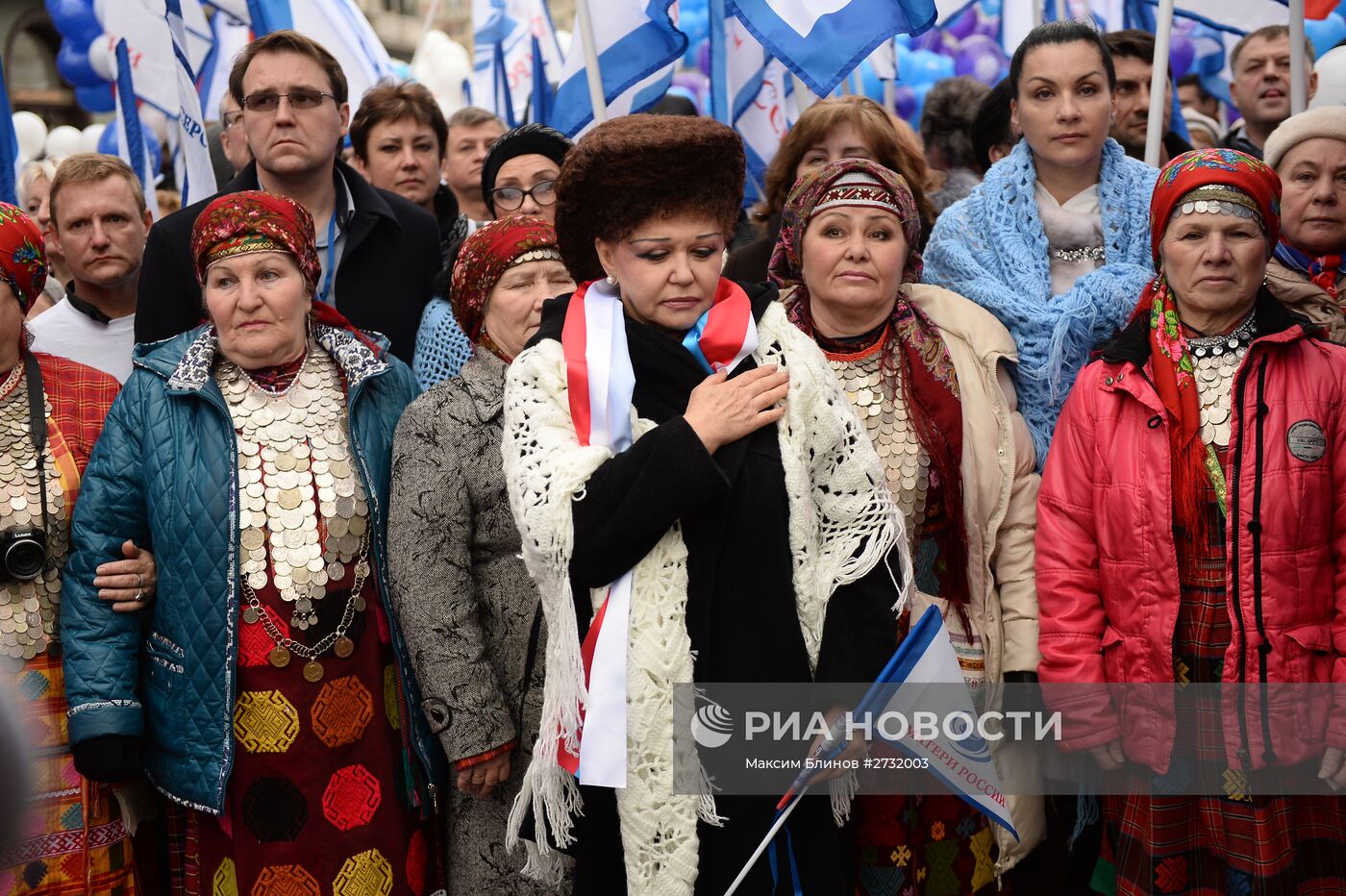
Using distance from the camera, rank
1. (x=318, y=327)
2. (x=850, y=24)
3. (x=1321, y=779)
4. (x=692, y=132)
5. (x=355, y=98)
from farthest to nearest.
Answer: (x=355, y=98) → (x=850, y=24) → (x=318, y=327) → (x=1321, y=779) → (x=692, y=132)

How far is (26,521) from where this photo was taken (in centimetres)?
355

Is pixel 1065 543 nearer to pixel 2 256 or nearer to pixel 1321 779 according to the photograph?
pixel 1321 779

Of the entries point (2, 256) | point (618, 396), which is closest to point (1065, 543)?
point (618, 396)

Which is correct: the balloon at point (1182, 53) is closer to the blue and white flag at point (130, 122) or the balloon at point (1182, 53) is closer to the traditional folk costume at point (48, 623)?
the blue and white flag at point (130, 122)

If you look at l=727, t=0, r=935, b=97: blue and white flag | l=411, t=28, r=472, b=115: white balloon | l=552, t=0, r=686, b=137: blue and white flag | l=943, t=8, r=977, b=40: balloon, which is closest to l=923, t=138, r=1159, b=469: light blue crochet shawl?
l=727, t=0, r=935, b=97: blue and white flag

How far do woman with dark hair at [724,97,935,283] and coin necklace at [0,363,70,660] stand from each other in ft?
7.07

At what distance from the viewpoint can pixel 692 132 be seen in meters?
2.81

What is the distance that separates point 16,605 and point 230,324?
908mm

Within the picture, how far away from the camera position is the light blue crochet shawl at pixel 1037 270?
394cm

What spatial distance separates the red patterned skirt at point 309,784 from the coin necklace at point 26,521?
21.5 inches

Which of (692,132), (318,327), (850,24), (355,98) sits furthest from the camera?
(355,98)

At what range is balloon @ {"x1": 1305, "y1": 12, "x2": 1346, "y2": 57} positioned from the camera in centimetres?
869

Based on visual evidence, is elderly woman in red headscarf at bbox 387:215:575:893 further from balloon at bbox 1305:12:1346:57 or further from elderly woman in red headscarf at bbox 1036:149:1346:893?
balloon at bbox 1305:12:1346:57

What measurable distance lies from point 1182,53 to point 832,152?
5.31 m
